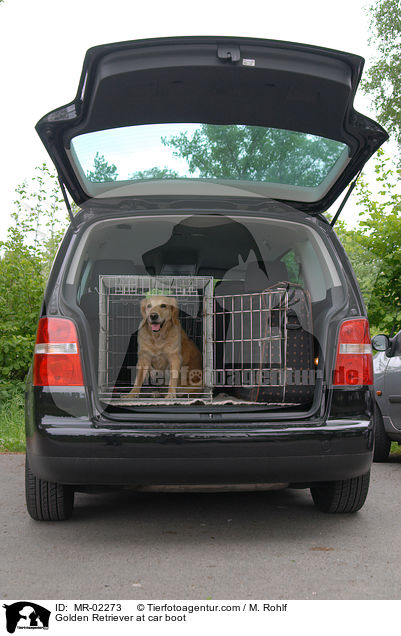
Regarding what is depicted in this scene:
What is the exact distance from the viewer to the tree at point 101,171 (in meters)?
3.43

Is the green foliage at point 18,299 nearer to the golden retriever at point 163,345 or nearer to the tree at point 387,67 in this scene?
the golden retriever at point 163,345

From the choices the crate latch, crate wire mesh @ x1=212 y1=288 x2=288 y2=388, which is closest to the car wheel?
crate wire mesh @ x1=212 y1=288 x2=288 y2=388

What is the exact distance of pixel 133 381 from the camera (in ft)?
17.0

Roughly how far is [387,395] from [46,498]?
3420 mm

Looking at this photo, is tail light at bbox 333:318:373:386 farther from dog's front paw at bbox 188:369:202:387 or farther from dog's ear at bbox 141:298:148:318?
dog's front paw at bbox 188:369:202:387

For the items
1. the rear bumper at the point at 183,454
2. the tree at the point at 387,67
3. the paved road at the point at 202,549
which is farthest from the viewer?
the tree at the point at 387,67

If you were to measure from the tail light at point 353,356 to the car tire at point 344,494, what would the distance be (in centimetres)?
63

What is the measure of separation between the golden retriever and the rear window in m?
1.37

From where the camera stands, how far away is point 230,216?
3.75m

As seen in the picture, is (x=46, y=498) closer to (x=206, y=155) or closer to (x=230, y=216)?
(x=230, y=216)

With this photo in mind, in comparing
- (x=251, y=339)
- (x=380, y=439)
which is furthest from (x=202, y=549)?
(x=380, y=439)

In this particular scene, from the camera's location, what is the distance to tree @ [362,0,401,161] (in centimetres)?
2495

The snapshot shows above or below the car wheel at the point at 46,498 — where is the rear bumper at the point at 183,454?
above
